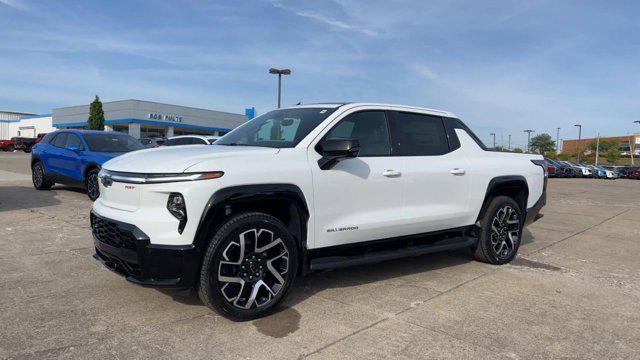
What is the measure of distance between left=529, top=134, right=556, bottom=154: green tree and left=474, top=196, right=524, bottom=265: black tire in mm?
125514

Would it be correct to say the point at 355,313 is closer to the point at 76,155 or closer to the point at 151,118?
the point at 76,155

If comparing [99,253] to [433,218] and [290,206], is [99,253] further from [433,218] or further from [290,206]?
[433,218]

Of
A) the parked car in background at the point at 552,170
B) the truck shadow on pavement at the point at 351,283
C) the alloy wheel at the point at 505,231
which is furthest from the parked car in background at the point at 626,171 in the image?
the truck shadow on pavement at the point at 351,283

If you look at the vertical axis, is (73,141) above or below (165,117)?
below

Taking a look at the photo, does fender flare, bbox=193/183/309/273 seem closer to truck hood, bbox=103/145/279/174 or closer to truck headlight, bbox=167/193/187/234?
truck headlight, bbox=167/193/187/234

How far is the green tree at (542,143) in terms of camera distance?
121725mm

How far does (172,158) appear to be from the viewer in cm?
355

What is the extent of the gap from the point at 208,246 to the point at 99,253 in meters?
1.14

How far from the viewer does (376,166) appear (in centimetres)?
436

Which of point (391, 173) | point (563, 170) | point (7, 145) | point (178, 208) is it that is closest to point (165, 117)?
point (7, 145)

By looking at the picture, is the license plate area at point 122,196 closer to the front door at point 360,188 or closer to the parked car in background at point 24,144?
the front door at point 360,188

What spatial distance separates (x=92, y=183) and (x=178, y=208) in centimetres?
708

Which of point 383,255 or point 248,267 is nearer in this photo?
point 248,267

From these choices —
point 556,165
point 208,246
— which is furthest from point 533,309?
point 556,165
